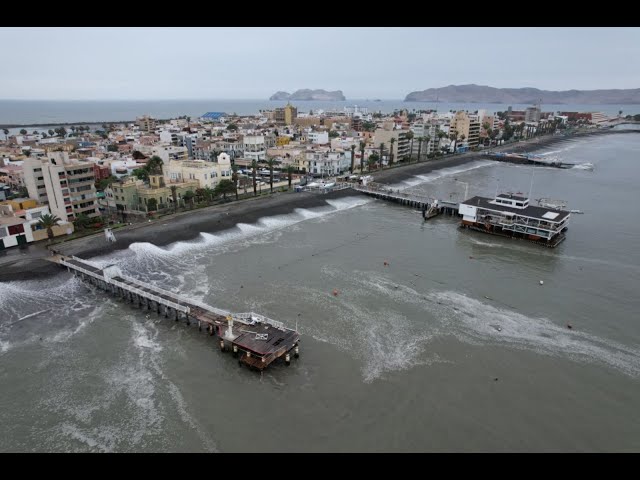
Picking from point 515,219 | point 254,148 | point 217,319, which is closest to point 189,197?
point 217,319

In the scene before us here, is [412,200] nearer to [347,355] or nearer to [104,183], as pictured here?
[347,355]

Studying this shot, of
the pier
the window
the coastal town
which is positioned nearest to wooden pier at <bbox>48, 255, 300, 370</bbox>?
the window

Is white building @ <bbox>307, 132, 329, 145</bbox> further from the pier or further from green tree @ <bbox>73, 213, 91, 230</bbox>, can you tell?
green tree @ <bbox>73, 213, 91, 230</bbox>

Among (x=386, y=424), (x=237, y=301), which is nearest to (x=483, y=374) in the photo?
(x=386, y=424)

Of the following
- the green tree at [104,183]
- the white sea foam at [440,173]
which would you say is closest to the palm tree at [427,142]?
the white sea foam at [440,173]

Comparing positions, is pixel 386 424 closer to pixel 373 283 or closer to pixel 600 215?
pixel 373 283
